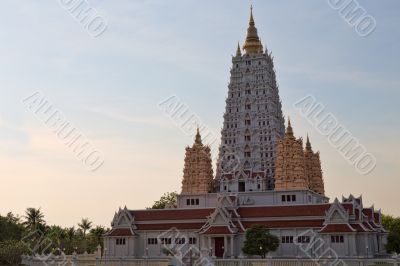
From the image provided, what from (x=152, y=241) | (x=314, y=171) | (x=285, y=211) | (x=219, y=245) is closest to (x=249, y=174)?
(x=314, y=171)

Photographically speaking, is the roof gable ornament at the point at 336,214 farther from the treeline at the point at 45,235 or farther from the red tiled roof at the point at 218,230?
the treeline at the point at 45,235

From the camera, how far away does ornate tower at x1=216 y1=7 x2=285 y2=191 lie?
86812 millimetres

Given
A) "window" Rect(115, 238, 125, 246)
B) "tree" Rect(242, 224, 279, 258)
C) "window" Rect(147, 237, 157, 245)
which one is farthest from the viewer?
"window" Rect(115, 238, 125, 246)

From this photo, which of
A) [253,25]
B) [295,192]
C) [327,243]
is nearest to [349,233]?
[327,243]

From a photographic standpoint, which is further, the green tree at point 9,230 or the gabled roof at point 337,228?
the green tree at point 9,230

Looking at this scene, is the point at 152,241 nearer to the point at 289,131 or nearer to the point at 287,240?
the point at 287,240

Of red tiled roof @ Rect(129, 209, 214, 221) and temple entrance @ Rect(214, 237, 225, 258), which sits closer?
temple entrance @ Rect(214, 237, 225, 258)

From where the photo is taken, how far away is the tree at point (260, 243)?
64438 millimetres

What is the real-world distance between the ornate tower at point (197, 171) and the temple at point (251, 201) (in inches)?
6.5

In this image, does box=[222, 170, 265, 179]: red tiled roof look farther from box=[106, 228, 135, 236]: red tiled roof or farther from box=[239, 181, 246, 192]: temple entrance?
box=[106, 228, 135, 236]: red tiled roof

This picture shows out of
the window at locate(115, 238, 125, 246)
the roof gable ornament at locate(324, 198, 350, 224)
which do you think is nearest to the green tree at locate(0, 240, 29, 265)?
the window at locate(115, 238, 125, 246)

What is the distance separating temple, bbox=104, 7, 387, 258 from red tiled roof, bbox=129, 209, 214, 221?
0.15 m

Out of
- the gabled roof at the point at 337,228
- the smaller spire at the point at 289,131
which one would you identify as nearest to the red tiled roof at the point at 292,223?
the gabled roof at the point at 337,228

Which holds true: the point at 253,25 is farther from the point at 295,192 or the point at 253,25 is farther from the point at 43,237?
the point at 43,237
